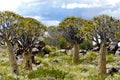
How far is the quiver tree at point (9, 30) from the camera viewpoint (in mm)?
35656

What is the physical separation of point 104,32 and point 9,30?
10.3m

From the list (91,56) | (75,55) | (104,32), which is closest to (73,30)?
(75,55)

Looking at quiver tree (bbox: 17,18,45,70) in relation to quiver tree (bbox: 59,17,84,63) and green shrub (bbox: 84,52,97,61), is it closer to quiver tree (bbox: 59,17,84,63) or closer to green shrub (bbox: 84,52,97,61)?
quiver tree (bbox: 59,17,84,63)

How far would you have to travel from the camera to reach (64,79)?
24484 mm

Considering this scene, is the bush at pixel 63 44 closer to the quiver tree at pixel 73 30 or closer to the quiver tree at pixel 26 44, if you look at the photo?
the quiver tree at pixel 73 30

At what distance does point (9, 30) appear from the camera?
35.9 meters

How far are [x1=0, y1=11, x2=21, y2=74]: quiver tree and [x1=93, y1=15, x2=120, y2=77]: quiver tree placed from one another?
901 cm

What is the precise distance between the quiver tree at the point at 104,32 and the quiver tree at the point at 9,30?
9.01m

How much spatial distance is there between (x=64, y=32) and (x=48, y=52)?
6995mm

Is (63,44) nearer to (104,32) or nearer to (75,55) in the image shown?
(75,55)

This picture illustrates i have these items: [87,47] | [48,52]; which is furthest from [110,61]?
[87,47]

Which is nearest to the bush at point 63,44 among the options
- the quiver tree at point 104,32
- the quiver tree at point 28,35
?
the quiver tree at point 28,35

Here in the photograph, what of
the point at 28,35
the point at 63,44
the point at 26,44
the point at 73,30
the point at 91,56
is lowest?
the point at 63,44

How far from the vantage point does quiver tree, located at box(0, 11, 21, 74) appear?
3566 centimetres
